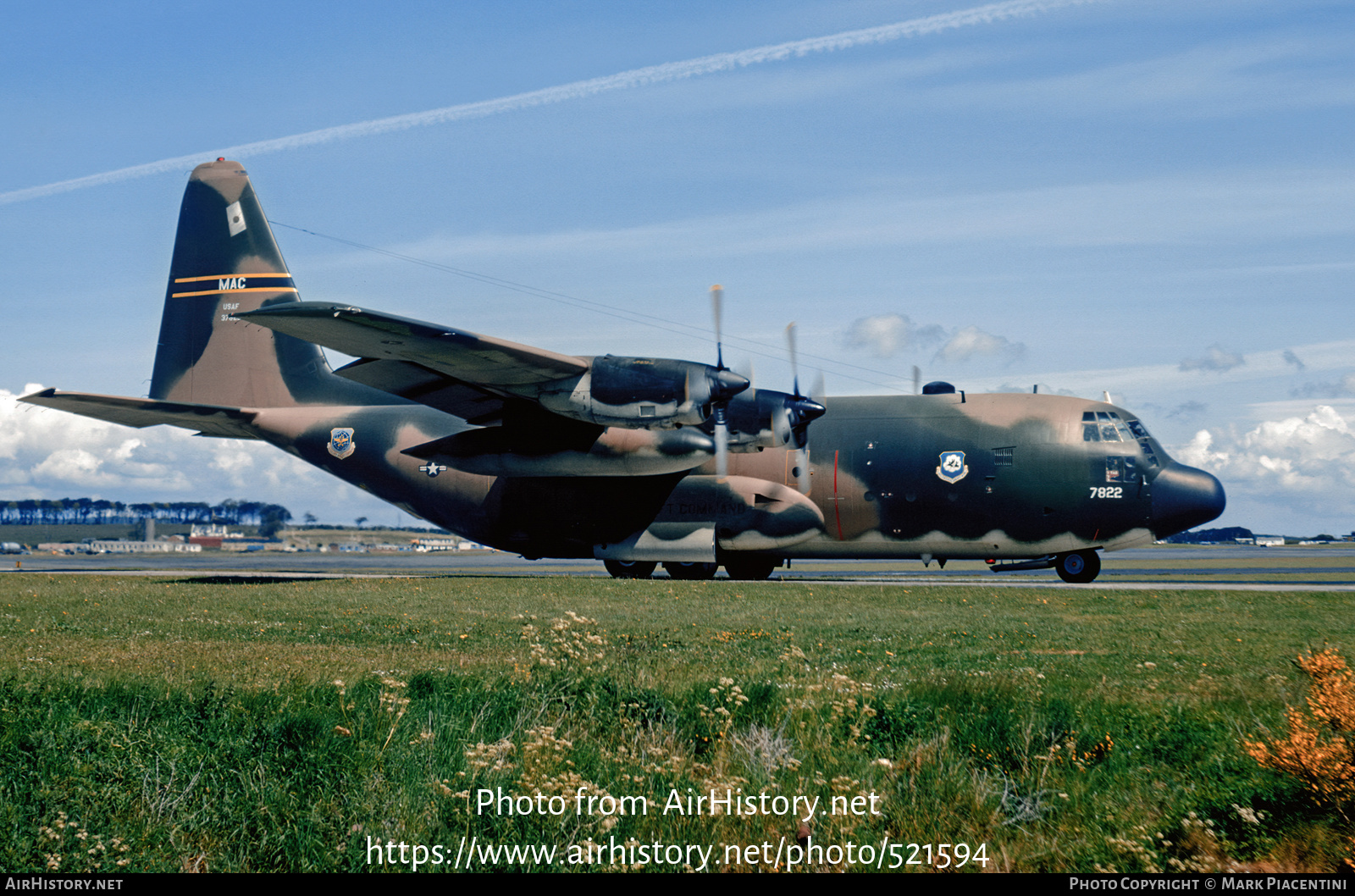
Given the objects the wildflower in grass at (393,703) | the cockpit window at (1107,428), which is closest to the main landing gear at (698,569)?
the cockpit window at (1107,428)

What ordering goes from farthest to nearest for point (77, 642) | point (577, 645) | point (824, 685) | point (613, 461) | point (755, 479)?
point (755, 479) → point (613, 461) → point (77, 642) → point (577, 645) → point (824, 685)

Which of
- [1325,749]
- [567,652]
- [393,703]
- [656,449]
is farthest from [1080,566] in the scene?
[393,703]

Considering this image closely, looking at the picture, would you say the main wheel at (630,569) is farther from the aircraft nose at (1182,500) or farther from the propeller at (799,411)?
the aircraft nose at (1182,500)

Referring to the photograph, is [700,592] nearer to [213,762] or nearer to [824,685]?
[824,685]

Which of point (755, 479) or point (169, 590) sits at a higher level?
point (755, 479)

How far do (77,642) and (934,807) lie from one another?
42.1 feet

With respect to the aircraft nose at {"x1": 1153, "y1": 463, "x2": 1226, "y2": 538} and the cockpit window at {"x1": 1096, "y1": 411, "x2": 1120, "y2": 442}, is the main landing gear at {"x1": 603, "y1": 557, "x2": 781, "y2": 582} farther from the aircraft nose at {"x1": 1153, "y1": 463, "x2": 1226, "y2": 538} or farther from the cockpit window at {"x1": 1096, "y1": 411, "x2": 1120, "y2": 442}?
the aircraft nose at {"x1": 1153, "y1": 463, "x2": 1226, "y2": 538}

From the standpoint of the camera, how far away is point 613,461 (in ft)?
93.7

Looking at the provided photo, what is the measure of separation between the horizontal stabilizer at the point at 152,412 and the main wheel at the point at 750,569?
16784 mm

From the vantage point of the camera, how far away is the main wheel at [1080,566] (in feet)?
103

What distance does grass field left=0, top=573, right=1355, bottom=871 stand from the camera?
24.5 feet

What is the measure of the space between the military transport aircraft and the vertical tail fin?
67mm
